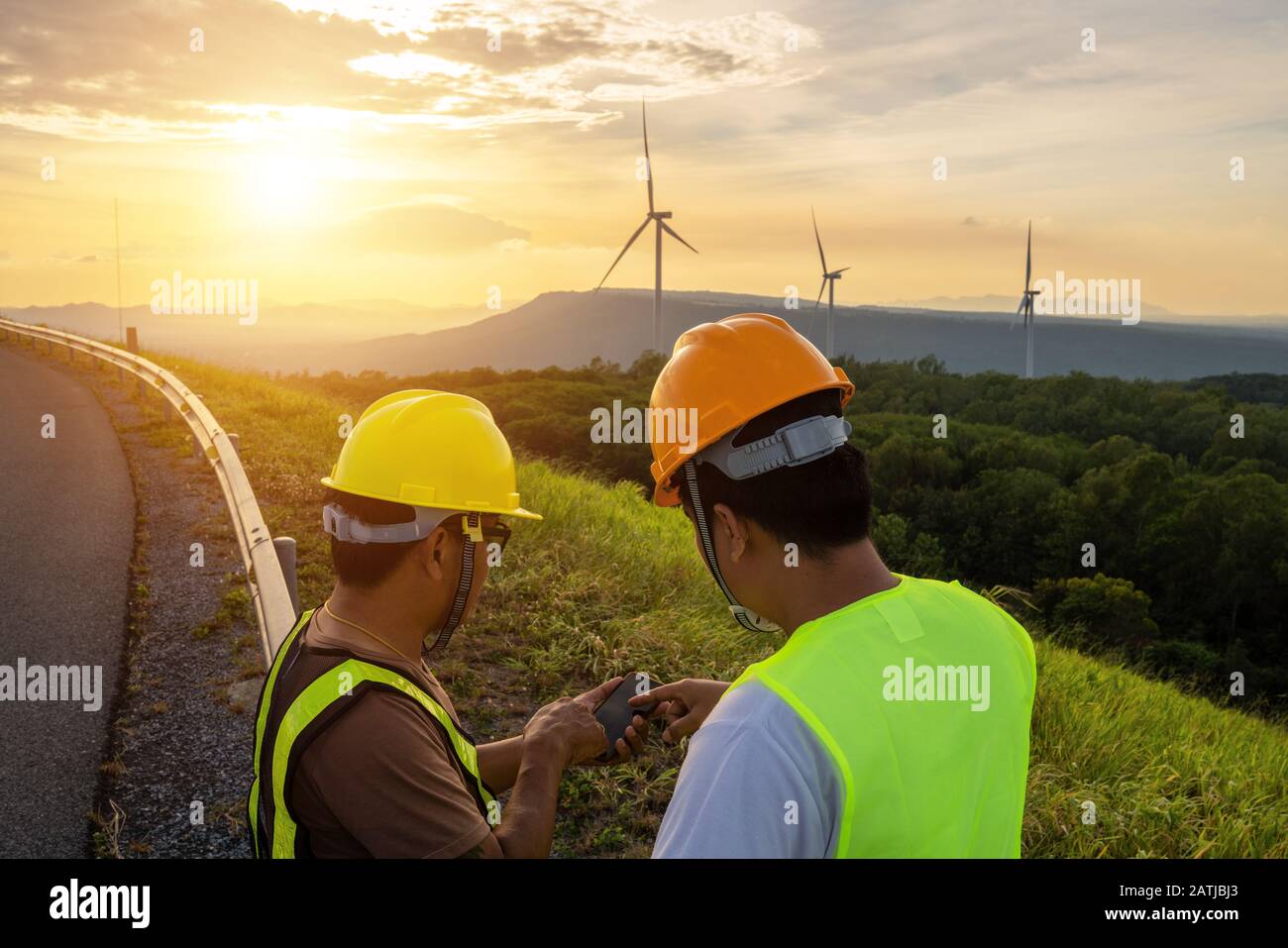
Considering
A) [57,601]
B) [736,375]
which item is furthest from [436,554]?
[57,601]

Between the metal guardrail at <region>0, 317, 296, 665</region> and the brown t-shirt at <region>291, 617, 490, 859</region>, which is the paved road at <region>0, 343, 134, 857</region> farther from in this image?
the brown t-shirt at <region>291, 617, 490, 859</region>

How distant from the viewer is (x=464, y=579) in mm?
2697

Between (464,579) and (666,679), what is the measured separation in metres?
4.17

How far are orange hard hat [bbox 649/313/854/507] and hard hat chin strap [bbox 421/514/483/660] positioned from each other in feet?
2.32

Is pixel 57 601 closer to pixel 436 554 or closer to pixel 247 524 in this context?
pixel 247 524

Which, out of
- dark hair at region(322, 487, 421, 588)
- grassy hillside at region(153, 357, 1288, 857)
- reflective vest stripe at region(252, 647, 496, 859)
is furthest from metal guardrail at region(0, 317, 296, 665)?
reflective vest stripe at region(252, 647, 496, 859)

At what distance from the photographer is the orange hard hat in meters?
2.15

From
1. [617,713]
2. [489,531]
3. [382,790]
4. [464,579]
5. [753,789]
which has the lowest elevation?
[617,713]

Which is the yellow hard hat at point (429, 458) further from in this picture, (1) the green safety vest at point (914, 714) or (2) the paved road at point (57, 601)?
(2) the paved road at point (57, 601)

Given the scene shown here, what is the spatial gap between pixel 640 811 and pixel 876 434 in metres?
60.2

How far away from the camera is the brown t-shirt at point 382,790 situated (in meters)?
2.18

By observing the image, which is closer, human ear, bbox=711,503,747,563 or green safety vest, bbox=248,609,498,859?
human ear, bbox=711,503,747,563
